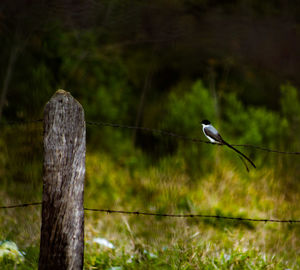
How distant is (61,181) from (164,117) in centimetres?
621

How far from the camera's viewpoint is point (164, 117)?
8.20 meters

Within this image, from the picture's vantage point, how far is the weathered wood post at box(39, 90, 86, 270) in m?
2.06

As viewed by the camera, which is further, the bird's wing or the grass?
the grass

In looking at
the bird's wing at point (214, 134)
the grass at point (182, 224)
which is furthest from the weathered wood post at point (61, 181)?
the bird's wing at point (214, 134)

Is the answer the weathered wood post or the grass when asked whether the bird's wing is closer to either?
the grass

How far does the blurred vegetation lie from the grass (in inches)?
0.7

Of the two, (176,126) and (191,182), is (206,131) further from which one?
(176,126)

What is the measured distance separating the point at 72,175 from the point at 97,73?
23.6 ft

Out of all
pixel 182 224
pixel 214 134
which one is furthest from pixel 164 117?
pixel 214 134

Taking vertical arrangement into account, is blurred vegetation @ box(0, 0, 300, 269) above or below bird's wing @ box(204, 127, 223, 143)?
below

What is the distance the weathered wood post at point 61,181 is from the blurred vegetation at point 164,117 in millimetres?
838

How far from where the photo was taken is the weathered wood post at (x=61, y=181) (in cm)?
206

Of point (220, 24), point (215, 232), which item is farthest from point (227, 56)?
point (215, 232)

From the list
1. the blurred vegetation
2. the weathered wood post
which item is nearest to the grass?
the blurred vegetation
